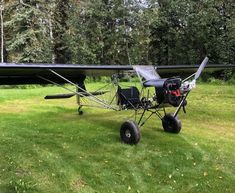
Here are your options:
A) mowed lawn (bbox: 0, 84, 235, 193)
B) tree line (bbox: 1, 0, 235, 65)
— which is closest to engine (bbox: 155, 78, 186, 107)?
mowed lawn (bbox: 0, 84, 235, 193)

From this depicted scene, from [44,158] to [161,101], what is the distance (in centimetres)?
328

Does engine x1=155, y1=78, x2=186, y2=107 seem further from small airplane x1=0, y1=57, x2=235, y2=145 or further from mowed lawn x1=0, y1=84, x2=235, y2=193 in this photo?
mowed lawn x1=0, y1=84, x2=235, y2=193

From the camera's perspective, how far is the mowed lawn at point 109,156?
7.07m

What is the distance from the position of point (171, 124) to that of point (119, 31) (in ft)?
70.2

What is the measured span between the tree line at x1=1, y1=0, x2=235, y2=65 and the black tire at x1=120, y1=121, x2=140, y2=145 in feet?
65.8

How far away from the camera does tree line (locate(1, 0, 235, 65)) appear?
2892 centimetres

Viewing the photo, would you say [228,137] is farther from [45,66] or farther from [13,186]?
[13,186]

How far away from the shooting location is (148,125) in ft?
39.9

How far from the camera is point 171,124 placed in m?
11.0

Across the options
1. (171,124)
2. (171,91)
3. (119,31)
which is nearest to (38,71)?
(171,91)

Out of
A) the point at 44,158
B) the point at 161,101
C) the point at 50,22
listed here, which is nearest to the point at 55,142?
the point at 44,158

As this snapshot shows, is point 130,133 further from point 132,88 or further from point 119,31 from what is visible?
point 119,31

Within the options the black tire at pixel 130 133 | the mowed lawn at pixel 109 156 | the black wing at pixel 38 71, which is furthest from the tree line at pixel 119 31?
the black tire at pixel 130 133

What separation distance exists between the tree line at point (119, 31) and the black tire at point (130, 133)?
20057mm
